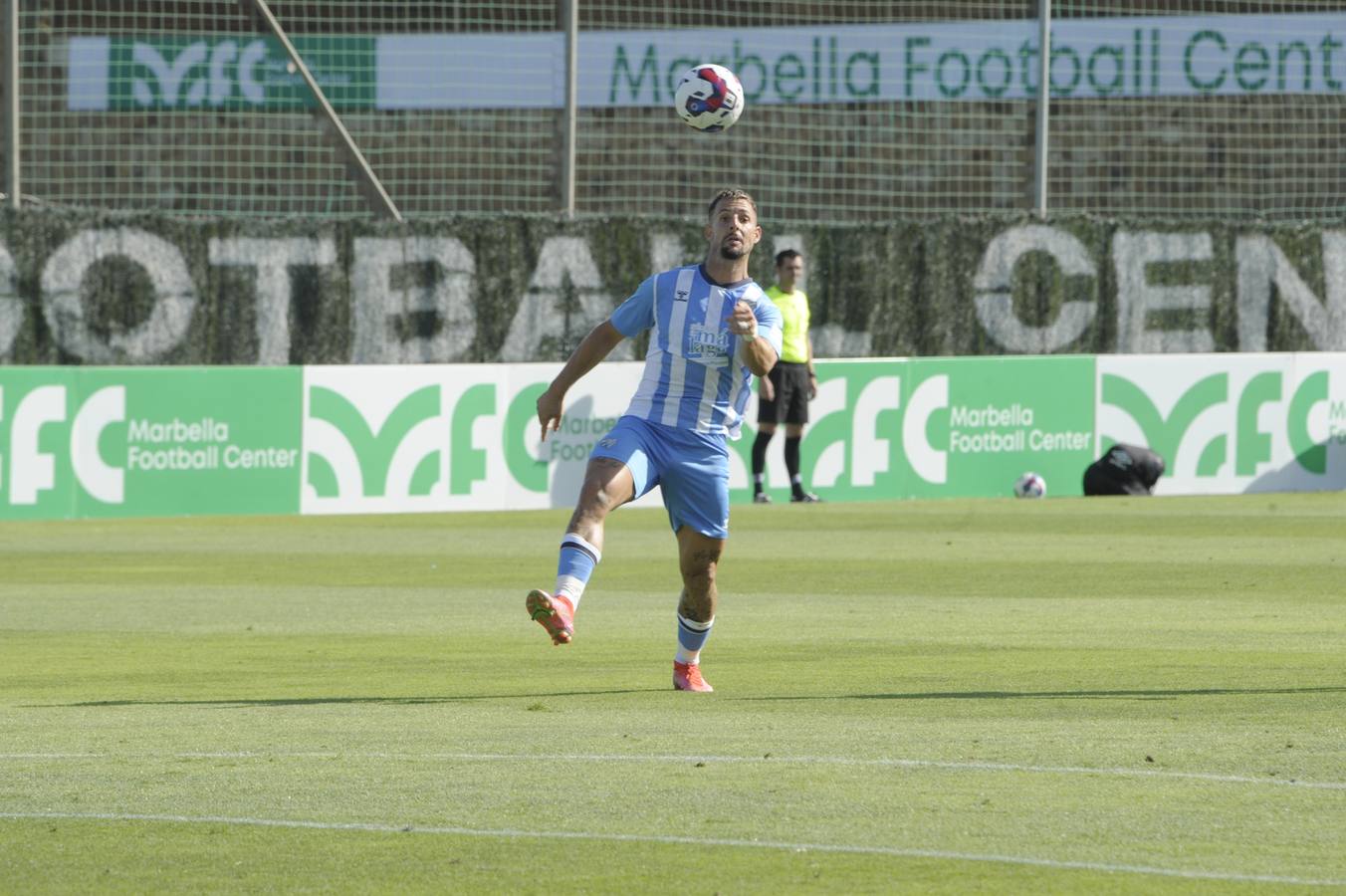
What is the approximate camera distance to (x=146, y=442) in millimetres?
18656

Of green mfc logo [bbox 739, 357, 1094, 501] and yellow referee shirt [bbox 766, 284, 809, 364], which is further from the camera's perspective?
green mfc logo [bbox 739, 357, 1094, 501]

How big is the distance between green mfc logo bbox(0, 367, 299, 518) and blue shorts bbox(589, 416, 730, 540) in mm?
10249

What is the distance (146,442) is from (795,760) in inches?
495

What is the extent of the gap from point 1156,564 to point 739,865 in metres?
10.1

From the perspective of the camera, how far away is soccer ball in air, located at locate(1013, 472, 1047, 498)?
2161 centimetres

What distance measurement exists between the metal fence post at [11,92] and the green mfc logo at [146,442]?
242 centimetres

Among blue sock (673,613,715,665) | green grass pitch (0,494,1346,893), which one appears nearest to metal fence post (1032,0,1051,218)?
green grass pitch (0,494,1346,893)

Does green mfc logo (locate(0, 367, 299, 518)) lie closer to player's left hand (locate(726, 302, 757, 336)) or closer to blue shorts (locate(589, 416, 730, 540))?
blue shorts (locate(589, 416, 730, 540))

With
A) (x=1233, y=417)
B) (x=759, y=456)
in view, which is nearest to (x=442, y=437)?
(x=759, y=456)

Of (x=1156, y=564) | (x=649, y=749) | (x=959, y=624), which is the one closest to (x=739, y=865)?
(x=649, y=749)

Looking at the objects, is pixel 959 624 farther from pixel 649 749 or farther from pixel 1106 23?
pixel 1106 23

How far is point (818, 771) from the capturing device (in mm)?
6770

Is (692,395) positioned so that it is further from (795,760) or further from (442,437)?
(442,437)

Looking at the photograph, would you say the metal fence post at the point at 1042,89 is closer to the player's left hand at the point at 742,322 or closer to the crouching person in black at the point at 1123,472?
the crouching person in black at the point at 1123,472
